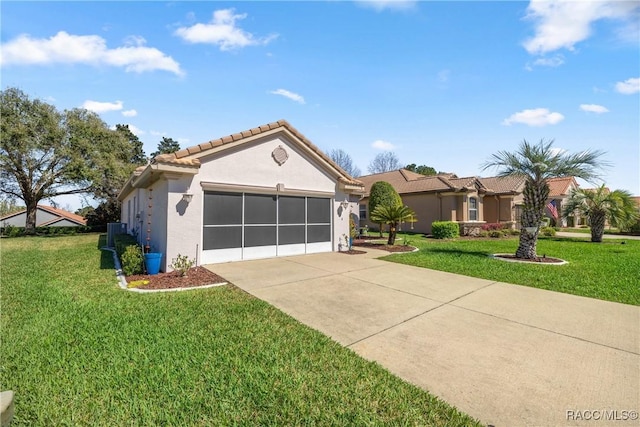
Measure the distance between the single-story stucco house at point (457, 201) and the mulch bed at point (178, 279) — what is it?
15.0 meters

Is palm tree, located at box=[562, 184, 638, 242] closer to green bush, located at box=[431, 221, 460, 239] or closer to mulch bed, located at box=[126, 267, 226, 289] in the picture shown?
green bush, located at box=[431, 221, 460, 239]

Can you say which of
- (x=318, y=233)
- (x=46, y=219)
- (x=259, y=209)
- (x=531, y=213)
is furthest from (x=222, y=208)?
(x=46, y=219)

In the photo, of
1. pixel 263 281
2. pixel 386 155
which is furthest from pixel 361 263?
pixel 386 155

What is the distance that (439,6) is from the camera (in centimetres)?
864

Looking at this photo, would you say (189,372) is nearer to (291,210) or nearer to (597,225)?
(291,210)

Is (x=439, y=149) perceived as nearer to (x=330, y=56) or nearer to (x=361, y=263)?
(x=330, y=56)

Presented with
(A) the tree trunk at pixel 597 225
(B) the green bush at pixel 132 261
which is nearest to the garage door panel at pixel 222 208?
(B) the green bush at pixel 132 261

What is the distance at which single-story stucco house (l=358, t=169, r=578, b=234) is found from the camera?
70.8 ft

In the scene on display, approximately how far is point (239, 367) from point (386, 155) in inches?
2207

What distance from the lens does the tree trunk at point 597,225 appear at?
56.4ft

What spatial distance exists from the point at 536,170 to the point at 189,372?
12943 millimetres

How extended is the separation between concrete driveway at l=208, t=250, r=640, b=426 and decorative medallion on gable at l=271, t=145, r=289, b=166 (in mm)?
5008

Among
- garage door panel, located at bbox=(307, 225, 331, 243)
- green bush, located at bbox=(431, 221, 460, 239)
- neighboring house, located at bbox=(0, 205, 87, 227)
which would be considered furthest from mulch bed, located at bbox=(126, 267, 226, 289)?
neighboring house, located at bbox=(0, 205, 87, 227)

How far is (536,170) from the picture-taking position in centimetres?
1101
